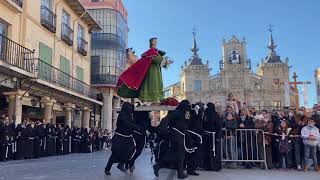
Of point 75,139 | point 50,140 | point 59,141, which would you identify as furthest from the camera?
point 75,139

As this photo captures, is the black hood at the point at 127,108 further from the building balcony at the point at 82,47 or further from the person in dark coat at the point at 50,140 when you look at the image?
the building balcony at the point at 82,47

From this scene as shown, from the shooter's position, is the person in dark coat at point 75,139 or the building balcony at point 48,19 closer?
the building balcony at point 48,19

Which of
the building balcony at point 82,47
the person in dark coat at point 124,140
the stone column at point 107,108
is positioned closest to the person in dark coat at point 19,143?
the person in dark coat at point 124,140

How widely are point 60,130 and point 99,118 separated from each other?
48.2ft

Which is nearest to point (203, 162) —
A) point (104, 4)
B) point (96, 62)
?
point (96, 62)

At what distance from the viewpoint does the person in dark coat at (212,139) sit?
9555 mm

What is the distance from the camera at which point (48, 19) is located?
70.7ft

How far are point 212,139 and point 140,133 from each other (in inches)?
82.7

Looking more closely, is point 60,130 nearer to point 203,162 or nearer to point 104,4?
point 203,162

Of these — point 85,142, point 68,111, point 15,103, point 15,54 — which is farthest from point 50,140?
point 68,111

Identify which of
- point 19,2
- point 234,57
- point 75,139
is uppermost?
point 234,57

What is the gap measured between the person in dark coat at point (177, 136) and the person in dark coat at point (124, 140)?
712mm

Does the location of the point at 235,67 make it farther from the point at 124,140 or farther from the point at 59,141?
the point at 124,140

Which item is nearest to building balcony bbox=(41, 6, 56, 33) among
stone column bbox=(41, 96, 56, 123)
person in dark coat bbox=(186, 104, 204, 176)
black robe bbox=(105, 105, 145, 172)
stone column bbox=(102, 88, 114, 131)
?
stone column bbox=(41, 96, 56, 123)
